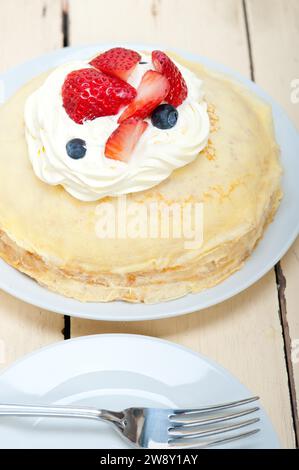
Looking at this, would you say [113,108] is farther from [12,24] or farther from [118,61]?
[12,24]

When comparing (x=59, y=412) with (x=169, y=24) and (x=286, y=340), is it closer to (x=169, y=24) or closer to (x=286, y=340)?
(x=286, y=340)

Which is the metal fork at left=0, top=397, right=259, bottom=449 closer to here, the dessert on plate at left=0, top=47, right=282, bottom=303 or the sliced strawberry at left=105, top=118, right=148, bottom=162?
the dessert on plate at left=0, top=47, right=282, bottom=303

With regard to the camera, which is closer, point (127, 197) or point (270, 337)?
point (127, 197)

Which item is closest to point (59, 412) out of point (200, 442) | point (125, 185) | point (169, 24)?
point (200, 442)

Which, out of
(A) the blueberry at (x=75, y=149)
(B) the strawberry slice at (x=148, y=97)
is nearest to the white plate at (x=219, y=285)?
Answer: (A) the blueberry at (x=75, y=149)

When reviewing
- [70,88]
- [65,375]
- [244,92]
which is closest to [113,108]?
[70,88]

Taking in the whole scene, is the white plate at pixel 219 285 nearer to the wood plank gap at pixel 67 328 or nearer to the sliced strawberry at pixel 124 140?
the wood plank gap at pixel 67 328
